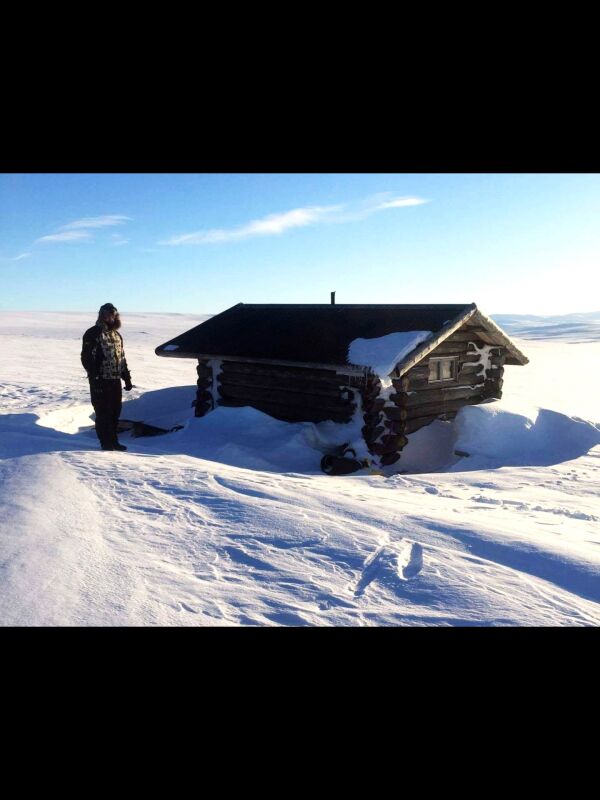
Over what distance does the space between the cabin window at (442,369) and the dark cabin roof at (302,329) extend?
0.94m

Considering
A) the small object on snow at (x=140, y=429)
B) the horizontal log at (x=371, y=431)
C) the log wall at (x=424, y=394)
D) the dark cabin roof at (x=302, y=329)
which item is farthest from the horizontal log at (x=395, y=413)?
the small object on snow at (x=140, y=429)

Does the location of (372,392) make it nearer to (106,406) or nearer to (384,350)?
(384,350)

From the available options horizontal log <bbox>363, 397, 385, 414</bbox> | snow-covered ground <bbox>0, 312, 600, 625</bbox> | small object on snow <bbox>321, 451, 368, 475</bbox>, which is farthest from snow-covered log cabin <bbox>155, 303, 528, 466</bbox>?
snow-covered ground <bbox>0, 312, 600, 625</bbox>

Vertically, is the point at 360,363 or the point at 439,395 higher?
the point at 360,363

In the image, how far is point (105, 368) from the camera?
8.78 meters

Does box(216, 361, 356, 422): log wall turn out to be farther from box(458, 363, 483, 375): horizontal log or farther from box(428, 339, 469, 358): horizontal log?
box(458, 363, 483, 375): horizontal log

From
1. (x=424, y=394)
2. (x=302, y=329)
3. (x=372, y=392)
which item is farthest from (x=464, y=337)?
(x=302, y=329)

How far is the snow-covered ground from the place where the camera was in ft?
12.5

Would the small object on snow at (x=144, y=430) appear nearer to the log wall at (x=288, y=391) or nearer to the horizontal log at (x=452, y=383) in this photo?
the log wall at (x=288, y=391)

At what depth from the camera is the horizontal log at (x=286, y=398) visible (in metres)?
10.9

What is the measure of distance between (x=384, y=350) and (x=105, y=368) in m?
4.75

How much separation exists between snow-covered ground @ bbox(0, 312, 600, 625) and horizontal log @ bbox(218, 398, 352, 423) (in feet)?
3.78
